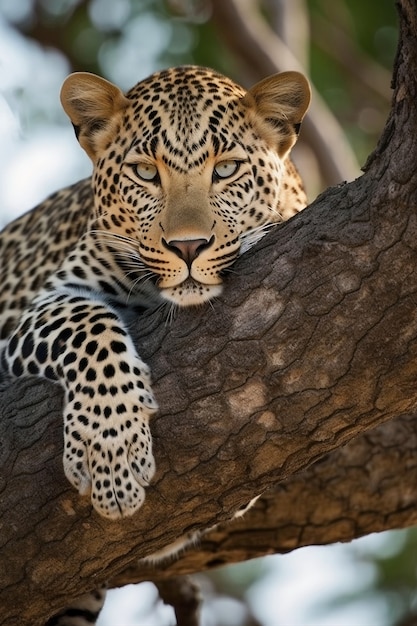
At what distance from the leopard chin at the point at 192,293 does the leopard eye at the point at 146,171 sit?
876 millimetres

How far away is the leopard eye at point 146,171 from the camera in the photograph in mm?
6309

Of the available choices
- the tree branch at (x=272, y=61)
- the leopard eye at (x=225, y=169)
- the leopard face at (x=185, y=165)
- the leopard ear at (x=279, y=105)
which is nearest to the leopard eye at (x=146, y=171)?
the leopard face at (x=185, y=165)

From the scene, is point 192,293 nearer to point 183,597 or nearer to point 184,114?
point 184,114

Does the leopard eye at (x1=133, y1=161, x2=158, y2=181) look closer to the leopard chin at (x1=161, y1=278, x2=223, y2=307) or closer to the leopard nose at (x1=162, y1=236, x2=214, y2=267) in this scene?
the leopard nose at (x1=162, y1=236, x2=214, y2=267)

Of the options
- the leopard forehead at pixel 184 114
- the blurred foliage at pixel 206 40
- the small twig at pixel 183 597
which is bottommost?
the small twig at pixel 183 597

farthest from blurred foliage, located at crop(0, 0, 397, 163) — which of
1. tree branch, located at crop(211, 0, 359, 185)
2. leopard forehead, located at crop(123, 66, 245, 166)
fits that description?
leopard forehead, located at crop(123, 66, 245, 166)

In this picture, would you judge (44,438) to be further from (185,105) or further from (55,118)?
(55,118)

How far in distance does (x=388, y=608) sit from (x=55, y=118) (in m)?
5.33

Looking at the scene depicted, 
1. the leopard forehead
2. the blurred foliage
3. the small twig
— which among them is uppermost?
the leopard forehead

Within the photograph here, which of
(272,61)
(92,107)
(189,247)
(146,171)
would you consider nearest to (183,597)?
(146,171)

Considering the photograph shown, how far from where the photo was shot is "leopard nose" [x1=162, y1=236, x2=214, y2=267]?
5.63 metres

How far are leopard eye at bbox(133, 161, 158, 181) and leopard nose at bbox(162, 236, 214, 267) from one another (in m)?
0.73

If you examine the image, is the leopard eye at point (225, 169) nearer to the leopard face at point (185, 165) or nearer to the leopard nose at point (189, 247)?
the leopard face at point (185, 165)

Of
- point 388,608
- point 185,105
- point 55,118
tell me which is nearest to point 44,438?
point 185,105
